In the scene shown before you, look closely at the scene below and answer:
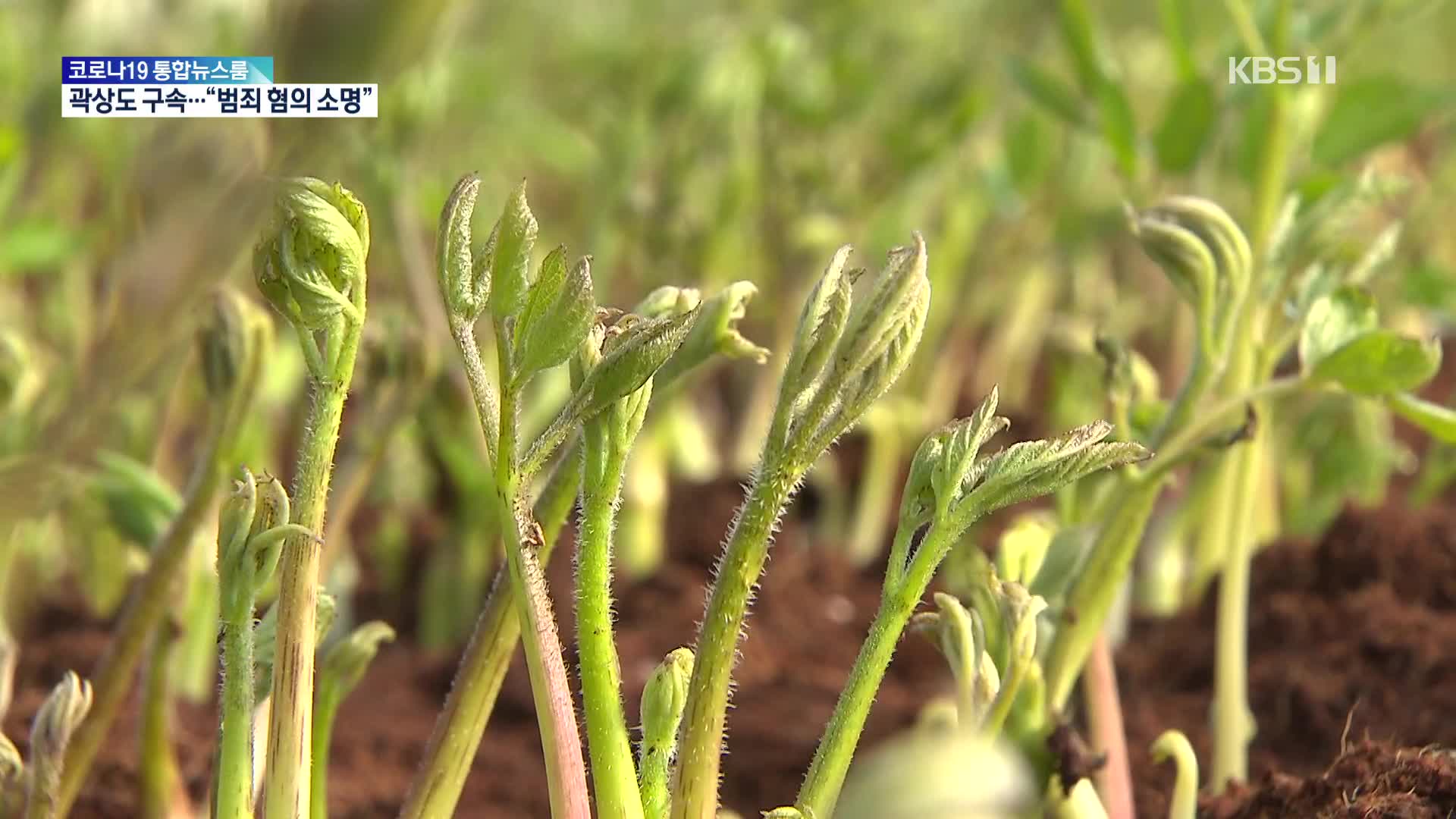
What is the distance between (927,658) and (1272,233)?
64 centimetres

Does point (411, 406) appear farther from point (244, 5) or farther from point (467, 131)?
point (467, 131)

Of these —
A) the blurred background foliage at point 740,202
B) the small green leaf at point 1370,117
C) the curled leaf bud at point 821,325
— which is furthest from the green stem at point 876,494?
the curled leaf bud at point 821,325

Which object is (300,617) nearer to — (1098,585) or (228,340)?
(228,340)

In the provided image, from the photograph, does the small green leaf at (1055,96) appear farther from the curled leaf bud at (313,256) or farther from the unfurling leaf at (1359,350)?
the curled leaf bud at (313,256)

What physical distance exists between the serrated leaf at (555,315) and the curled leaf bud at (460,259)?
22mm

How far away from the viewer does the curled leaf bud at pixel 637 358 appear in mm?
588

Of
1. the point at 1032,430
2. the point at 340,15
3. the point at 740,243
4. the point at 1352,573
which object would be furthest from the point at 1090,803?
the point at 740,243

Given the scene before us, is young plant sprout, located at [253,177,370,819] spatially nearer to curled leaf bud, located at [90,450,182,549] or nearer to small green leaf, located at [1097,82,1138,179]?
curled leaf bud, located at [90,450,182,549]

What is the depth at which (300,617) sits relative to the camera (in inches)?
25.1

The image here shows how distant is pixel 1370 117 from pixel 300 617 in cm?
106

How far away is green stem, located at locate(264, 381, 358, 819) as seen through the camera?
2.06ft

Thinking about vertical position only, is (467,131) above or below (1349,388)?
above

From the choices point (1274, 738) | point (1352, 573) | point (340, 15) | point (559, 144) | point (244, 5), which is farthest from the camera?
point (559, 144)

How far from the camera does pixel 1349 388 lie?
81cm
